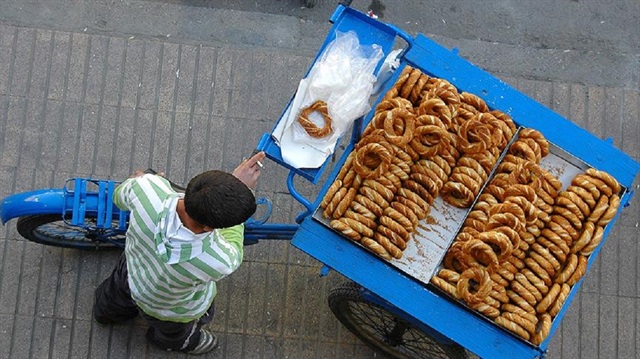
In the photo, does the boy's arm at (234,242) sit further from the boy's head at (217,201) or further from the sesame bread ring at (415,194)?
the sesame bread ring at (415,194)

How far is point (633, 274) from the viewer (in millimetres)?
5152

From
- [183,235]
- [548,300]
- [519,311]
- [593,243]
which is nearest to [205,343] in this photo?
[183,235]

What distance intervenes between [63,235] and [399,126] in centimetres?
223

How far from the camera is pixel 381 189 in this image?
366 centimetres

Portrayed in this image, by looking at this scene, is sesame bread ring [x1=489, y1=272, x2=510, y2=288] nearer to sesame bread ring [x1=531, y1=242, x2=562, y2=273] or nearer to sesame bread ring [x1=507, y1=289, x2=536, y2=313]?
sesame bread ring [x1=507, y1=289, x2=536, y2=313]

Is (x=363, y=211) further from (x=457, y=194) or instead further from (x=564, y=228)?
(x=564, y=228)

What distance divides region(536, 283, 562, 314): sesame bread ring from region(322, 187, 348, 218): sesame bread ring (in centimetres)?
102

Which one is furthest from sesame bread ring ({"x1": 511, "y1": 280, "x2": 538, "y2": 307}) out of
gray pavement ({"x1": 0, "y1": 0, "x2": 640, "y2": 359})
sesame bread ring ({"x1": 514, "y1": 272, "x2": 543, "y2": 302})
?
gray pavement ({"x1": 0, "y1": 0, "x2": 640, "y2": 359})

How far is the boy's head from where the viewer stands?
3.09 meters

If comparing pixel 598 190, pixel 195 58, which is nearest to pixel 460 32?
pixel 195 58

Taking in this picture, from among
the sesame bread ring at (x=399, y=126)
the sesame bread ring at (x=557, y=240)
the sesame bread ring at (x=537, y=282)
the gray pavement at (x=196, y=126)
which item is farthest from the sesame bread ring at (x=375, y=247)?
the gray pavement at (x=196, y=126)

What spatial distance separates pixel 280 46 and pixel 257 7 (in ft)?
1.13

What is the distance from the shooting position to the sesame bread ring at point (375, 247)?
3.58 meters

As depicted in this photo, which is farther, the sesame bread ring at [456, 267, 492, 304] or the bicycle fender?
the bicycle fender
